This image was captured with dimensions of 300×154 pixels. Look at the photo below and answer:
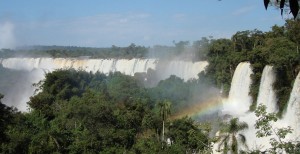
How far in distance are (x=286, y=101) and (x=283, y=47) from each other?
6525 millimetres

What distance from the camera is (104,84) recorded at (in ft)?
250

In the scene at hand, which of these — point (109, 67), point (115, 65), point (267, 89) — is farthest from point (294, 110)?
point (109, 67)

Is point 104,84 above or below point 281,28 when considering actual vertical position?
below

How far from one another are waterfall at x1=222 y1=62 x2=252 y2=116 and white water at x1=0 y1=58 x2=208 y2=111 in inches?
963

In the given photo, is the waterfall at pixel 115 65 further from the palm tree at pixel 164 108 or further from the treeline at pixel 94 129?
the palm tree at pixel 164 108

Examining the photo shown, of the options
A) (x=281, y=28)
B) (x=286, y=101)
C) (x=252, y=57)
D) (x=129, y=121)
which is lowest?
(x=129, y=121)

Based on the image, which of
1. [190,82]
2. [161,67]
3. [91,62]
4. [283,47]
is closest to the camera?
[283,47]

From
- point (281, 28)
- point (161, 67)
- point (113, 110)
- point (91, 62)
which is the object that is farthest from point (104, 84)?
point (281, 28)

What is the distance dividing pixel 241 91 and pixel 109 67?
54.9 m

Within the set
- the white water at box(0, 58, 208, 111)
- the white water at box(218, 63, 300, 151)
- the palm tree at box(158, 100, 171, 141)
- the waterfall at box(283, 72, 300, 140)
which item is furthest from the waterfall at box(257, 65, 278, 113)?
the white water at box(0, 58, 208, 111)

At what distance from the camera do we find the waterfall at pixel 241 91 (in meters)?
40.1

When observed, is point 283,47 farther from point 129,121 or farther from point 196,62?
point 196,62

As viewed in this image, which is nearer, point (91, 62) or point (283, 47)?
point (283, 47)

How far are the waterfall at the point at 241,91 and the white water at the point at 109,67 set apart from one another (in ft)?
80.3
